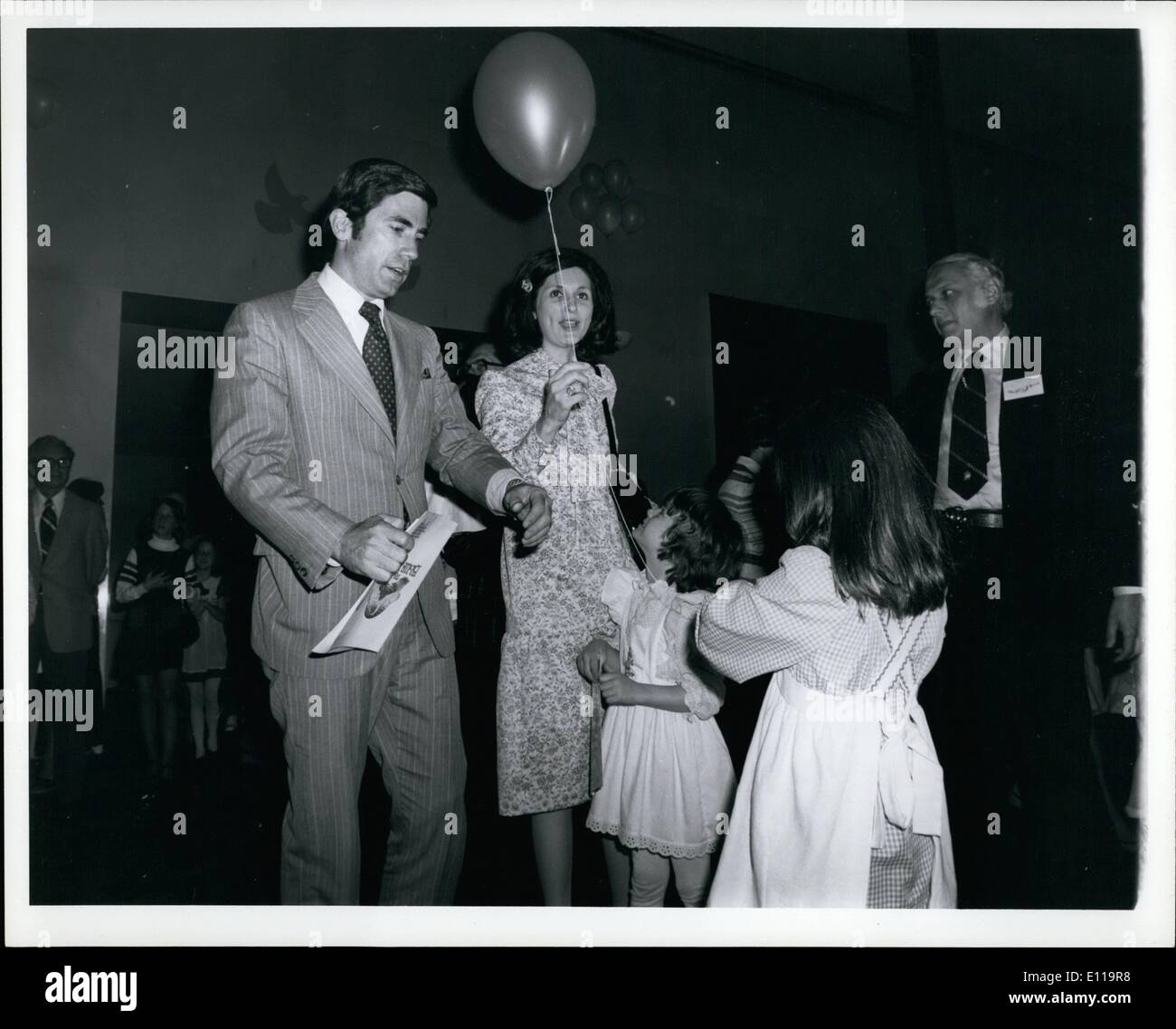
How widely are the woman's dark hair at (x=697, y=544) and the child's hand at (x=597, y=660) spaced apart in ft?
0.69

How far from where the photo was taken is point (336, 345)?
187 cm

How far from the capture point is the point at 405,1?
7.00ft

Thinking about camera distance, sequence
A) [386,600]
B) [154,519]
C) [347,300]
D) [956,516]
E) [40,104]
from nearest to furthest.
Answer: [386,600], [347,300], [40,104], [956,516], [154,519]

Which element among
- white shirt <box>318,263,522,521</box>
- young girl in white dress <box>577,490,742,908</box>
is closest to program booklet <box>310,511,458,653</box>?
white shirt <box>318,263,522,521</box>

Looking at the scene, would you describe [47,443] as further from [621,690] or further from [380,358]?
[621,690]

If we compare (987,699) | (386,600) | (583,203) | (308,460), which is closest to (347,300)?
(308,460)

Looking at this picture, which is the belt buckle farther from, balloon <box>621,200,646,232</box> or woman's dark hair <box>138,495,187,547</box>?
woman's dark hair <box>138,495,187,547</box>

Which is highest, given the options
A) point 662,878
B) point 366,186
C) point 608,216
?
point 608,216

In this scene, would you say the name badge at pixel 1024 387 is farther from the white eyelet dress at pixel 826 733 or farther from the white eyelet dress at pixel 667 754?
the white eyelet dress at pixel 667 754

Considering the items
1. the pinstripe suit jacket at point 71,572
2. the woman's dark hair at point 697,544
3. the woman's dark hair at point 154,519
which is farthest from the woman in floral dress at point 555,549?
the pinstripe suit jacket at point 71,572

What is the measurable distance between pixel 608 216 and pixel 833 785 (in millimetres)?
1670

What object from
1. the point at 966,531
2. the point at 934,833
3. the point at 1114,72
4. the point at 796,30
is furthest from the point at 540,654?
the point at 1114,72

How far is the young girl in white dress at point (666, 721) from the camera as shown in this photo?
1986 mm

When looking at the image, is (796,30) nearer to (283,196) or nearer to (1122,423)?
(1122,423)
